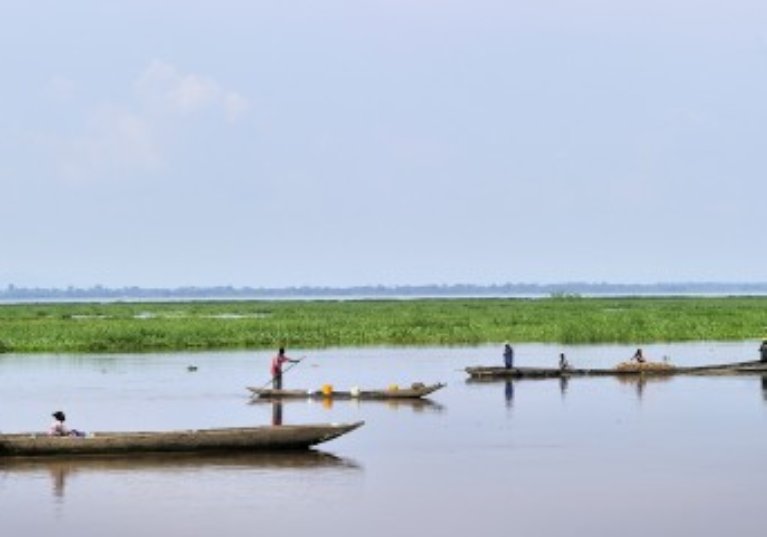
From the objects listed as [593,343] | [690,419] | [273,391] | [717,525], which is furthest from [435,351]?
[717,525]

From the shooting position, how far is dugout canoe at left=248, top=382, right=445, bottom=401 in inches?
1452

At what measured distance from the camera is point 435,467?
83.4 feet

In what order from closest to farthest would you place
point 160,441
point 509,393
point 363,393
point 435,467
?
1. point 435,467
2. point 160,441
3. point 363,393
4. point 509,393

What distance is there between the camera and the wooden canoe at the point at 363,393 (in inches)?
1452

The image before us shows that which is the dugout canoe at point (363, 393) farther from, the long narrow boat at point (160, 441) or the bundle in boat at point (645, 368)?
the long narrow boat at point (160, 441)

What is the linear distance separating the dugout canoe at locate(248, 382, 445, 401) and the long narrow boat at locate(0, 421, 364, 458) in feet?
33.1

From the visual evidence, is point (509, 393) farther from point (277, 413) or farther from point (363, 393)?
point (277, 413)

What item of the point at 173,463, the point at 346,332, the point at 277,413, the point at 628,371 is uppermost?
the point at 346,332

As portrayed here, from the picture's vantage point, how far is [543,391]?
39344mm

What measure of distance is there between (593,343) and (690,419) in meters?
28.9

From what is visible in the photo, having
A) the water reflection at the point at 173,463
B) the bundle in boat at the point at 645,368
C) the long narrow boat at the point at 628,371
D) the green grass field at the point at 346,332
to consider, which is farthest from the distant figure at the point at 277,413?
the green grass field at the point at 346,332

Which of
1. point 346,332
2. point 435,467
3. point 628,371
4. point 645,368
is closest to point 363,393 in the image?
point 628,371

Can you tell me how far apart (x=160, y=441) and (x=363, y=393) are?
11.0 metres

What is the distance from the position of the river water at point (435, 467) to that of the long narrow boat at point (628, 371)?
0.31 m
